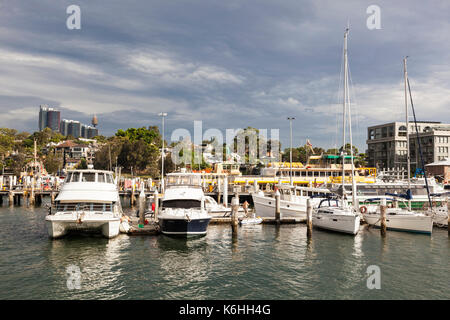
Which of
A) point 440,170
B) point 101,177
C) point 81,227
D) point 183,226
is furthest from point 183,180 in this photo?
point 440,170

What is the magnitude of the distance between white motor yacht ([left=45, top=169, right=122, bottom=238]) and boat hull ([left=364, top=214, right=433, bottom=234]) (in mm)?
23027

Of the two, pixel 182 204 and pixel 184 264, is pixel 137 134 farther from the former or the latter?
pixel 184 264

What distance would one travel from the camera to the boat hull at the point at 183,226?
2255 centimetres

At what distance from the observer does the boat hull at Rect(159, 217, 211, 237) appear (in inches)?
888

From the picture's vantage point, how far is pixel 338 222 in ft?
86.3

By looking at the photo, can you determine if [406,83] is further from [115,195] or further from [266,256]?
[115,195]

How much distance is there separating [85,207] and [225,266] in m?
12.1

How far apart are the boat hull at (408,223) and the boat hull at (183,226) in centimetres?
1654

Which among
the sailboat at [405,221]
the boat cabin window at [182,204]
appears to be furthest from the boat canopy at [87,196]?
the sailboat at [405,221]

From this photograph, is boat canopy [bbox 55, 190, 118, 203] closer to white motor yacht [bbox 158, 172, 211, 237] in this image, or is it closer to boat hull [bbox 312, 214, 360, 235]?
white motor yacht [bbox 158, 172, 211, 237]

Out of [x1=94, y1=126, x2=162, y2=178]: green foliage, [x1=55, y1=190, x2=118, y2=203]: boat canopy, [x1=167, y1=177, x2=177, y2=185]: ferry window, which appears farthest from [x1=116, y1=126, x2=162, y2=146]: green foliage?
[x1=55, y1=190, x2=118, y2=203]: boat canopy

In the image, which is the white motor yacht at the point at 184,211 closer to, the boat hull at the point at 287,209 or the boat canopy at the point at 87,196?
the boat canopy at the point at 87,196
